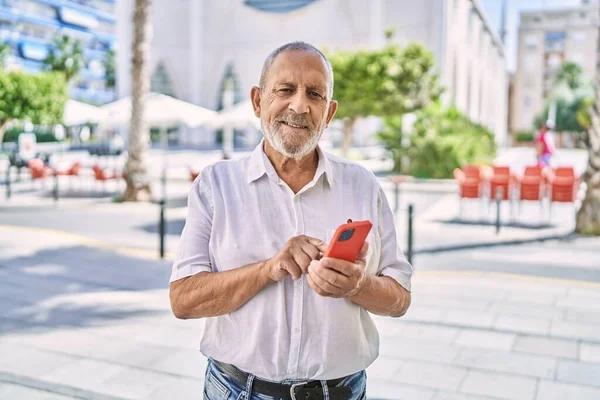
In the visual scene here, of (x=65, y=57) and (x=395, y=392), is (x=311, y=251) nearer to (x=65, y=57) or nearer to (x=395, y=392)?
(x=395, y=392)

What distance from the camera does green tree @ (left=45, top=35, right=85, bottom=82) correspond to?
69.8m

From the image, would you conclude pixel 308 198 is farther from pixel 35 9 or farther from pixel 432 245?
pixel 35 9

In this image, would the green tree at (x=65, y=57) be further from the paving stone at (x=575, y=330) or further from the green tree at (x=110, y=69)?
the paving stone at (x=575, y=330)

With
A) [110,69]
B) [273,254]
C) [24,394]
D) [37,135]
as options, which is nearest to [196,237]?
[273,254]

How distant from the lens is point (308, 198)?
1937 millimetres

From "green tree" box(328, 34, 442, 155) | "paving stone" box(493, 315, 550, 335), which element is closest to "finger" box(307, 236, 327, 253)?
"paving stone" box(493, 315, 550, 335)

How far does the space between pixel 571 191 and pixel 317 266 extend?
494 inches

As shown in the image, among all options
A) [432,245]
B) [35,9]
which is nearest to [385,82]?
[432,245]

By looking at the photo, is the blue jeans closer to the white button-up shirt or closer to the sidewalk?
the white button-up shirt

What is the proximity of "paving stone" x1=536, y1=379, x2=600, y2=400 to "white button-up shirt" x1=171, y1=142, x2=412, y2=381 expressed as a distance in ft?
9.88

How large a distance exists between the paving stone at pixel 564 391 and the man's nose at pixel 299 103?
342 cm

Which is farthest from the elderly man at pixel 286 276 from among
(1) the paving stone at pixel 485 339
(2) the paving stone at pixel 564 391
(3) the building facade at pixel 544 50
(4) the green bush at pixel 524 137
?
(3) the building facade at pixel 544 50

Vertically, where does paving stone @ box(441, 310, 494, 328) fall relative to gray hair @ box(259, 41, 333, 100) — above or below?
below

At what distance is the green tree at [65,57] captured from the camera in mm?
69750
